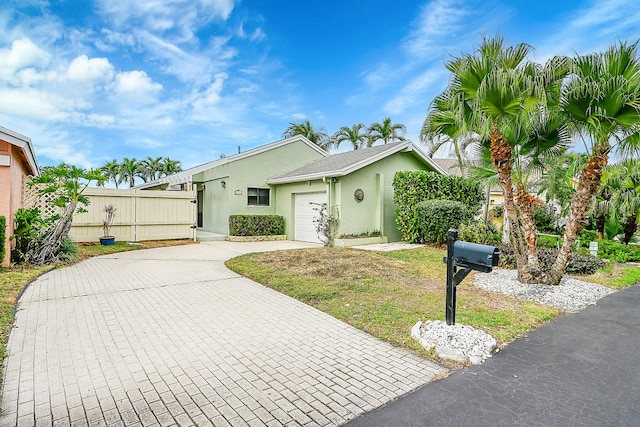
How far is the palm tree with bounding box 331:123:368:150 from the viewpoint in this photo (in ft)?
95.1

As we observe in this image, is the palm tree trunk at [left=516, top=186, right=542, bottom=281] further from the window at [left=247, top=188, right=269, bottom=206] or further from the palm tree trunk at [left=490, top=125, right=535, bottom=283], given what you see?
the window at [left=247, top=188, right=269, bottom=206]

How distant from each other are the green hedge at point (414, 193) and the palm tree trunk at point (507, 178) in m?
5.96

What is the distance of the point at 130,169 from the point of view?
4359 centimetres

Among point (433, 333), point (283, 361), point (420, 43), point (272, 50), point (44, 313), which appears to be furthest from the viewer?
point (272, 50)

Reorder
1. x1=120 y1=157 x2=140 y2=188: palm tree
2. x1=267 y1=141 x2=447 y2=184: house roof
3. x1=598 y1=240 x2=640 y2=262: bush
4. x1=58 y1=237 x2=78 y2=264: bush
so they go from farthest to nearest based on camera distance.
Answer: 1. x1=120 y1=157 x2=140 y2=188: palm tree
2. x1=267 y1=141 x2=447 y2=184: house roof
3. x1=598 y1=240 x2=640 y2=262: bush
4. x1=58 y1=237 x2=78 y2=264: bush

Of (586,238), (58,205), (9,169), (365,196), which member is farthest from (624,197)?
(9,169)

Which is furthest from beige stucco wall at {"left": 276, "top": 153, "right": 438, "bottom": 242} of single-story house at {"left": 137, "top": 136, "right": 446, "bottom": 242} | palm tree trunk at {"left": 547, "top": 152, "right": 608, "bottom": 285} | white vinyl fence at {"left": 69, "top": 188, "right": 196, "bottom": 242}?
palm tree trunk at {"left": 547, "top": 152, "right": 608, "bottom": 285}

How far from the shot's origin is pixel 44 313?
4938mm

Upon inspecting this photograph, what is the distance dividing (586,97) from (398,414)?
657 cm

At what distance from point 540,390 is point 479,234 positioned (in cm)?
938

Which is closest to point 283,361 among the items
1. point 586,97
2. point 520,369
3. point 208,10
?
point 520,369

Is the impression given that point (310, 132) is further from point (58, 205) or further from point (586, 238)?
point (58, 205)

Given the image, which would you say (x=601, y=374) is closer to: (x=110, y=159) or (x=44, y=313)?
(x=44, y=313)

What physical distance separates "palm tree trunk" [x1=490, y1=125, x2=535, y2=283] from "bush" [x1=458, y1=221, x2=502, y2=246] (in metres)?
4.22
